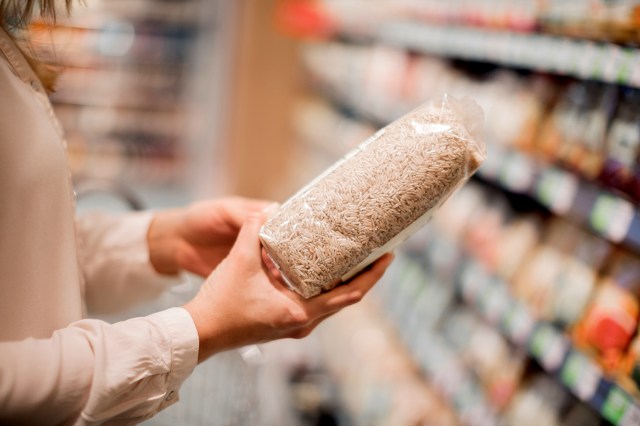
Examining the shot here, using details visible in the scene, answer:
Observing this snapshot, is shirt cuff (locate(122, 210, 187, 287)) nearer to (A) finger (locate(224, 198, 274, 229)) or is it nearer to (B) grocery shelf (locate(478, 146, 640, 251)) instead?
(A) finger (locate(224, 198, 274, 229))

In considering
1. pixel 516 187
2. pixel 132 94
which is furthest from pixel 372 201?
pixel 132 94

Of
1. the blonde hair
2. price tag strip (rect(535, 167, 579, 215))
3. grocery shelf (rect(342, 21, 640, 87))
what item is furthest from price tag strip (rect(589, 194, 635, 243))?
the blonde hair

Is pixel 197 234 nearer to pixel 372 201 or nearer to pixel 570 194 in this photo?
pixel 372 201

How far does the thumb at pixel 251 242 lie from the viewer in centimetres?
96

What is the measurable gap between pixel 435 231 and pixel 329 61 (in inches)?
73.4

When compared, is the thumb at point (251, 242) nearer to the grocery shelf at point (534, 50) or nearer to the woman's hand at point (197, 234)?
the woman's hand at point (197, 234)

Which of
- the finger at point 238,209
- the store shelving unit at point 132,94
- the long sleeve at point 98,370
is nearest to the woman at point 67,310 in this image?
the long sleeve at point 98,370

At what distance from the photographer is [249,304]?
3.10 ft

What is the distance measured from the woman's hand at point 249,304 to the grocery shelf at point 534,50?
766 millimetres

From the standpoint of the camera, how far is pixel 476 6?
209 cm

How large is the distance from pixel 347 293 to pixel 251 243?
157 millimetres

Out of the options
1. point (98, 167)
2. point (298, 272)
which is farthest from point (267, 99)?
point (298, 272)

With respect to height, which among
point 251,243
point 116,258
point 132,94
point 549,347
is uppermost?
point 251,243

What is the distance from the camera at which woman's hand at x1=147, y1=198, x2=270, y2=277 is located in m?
1.21
